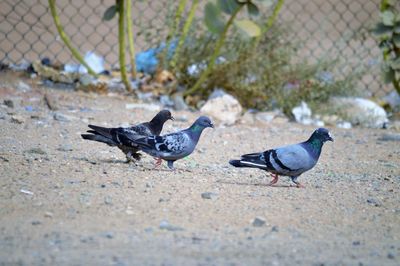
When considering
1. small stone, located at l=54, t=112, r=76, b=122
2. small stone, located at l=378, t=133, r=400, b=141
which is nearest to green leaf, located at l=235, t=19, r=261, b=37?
small stone, located at l=378, t=133, r=400, b=141

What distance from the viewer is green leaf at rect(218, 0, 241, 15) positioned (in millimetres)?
9125

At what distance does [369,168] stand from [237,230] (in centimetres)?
302

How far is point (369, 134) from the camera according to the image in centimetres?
997

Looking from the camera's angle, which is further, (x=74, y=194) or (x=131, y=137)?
(x=131, y=137)

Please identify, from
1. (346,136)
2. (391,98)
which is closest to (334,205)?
(346,136)

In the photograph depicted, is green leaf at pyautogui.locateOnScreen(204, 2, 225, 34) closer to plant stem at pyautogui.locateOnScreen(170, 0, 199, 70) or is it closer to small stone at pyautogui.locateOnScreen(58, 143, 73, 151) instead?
plant stem at pyautogui.locateOnScreen(170, 0, 199, 70)

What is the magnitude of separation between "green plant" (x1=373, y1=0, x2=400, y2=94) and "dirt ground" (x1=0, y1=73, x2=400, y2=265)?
1.74 meters

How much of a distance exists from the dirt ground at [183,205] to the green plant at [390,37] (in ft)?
5.71

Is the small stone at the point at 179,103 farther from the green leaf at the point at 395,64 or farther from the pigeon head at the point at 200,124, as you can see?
the pigeon head at the point at 200,124

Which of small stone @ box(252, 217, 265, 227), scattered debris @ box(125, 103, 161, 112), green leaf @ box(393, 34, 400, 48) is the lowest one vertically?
scattered debris @ box(125, 103, 161, 112)

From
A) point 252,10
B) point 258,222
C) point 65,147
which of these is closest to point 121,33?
point 252,10

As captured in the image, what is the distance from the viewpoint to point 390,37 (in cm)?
1044

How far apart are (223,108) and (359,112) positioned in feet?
5.65

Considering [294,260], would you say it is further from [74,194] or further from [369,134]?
[369,134]
